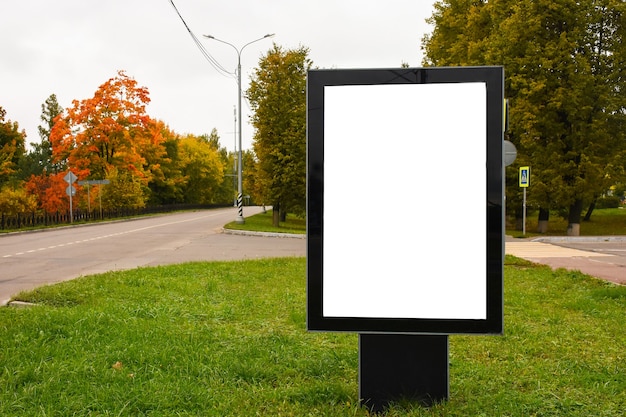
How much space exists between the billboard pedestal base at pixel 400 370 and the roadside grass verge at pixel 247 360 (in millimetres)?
87

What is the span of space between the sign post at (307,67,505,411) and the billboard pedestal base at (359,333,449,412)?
0.24 metres

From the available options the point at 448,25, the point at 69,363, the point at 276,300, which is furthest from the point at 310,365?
the point at 448,25

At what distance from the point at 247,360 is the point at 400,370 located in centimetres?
161

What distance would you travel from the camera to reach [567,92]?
2405 cm

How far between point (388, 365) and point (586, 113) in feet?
77.9

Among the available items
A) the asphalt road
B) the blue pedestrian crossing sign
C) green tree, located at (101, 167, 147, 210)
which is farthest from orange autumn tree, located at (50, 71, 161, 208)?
the blue pedestrian crossing sign

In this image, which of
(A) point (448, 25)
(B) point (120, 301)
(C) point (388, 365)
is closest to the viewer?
(C) point (388, 365)

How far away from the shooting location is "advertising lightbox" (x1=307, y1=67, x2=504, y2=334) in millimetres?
3305

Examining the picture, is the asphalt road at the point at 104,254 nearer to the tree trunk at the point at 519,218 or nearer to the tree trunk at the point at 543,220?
the tree trunk at the point at 519,218

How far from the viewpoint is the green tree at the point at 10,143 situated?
47.9 m

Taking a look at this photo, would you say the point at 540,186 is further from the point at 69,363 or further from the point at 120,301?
the point at 69,363

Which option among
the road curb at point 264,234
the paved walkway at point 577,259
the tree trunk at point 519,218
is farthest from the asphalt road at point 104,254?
the tree trunk at point 519,218

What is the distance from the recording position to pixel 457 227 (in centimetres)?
335

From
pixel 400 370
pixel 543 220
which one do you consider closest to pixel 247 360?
pixel 400 370
